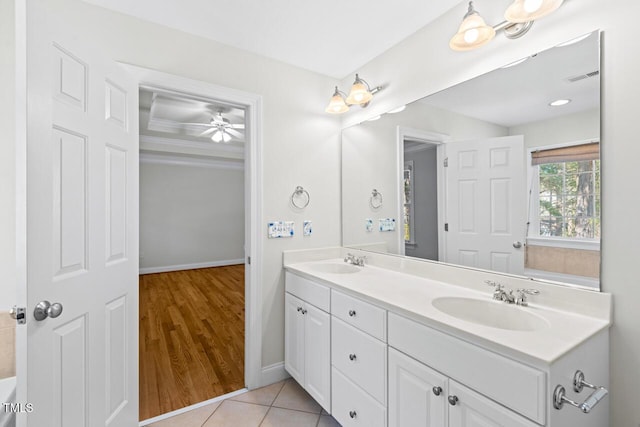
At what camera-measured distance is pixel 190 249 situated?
6.04m

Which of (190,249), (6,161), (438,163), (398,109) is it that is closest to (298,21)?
(398,109)

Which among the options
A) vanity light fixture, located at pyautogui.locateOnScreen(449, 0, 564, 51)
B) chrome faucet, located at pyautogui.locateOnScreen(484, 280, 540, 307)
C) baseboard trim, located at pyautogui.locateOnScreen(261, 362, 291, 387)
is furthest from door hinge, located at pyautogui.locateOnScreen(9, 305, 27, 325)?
vanity light fixture, located at pyautogui.locateOnScreen(449, 0, 564, 51)

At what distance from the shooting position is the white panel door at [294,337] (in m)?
1.96

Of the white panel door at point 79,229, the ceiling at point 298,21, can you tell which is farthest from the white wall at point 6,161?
the ceiling at point 298,21

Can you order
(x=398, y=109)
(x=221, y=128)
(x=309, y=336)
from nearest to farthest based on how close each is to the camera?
1. (x=309, y=336)
2. (x=398, y=109)
3. (x=221, y=128)

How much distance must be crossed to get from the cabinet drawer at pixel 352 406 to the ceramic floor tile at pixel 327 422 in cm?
13

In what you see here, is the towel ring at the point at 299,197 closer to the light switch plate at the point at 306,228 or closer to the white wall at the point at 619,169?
the light switch plate at the point at 306,228

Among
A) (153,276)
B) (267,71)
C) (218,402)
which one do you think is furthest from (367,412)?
(153,276)

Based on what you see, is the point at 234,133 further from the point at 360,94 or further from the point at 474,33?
the point at 474,33

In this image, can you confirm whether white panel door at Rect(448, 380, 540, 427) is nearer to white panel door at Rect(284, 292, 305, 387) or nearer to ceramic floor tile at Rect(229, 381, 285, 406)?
white panel door at Rect(284, 292, 305, 387)

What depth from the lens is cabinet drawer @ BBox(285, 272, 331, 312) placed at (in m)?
1.74

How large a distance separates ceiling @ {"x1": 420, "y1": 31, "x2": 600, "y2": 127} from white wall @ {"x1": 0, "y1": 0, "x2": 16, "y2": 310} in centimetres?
233

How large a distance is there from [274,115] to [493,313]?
6.17 ft

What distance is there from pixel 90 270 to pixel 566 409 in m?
1.89
